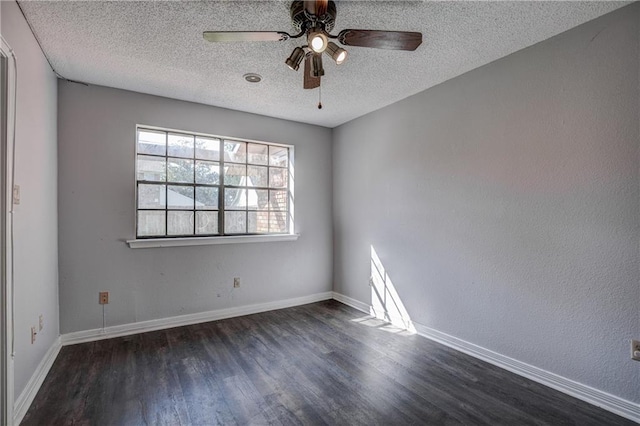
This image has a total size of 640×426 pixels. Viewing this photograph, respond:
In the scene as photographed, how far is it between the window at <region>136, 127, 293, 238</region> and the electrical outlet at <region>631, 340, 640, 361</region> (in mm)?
3379

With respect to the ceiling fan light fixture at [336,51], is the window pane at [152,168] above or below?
below

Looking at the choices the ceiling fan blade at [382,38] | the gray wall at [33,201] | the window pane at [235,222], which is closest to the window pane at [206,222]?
the window pane at [235,222]

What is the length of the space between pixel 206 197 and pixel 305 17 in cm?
246

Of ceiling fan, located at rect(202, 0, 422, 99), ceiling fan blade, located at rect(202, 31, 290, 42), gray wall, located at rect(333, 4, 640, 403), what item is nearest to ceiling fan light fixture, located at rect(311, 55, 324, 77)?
ceiling fan, located at rect(202, 0, 422, 99)

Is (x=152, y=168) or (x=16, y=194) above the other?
(x=152, y=168)

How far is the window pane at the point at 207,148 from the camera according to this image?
11.8 feet

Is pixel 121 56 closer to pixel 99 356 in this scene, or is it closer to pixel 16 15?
pixel 16 15

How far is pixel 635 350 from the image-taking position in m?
1.84

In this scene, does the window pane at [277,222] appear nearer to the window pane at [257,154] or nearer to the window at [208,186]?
the window at [208,186]

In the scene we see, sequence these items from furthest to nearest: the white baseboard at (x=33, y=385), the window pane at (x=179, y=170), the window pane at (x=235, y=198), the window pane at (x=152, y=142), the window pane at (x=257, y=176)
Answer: the window pane at (x=257, y=176) → the window pane at (x=235, y=198) → the window pane at (x=179, y=170) → the window pane at (x=152, y=142) → the white baseboard at (x=33, y=385)

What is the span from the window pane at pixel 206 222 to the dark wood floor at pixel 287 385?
1150 mm

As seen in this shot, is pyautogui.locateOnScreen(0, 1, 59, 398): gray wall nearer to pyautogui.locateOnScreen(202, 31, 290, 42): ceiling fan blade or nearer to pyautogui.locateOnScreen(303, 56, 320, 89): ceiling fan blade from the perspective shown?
pyautogui.locateOnScreen(202, 31, 290, 42): ceiling fan blade

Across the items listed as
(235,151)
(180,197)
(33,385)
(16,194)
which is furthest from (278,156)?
(33,385)

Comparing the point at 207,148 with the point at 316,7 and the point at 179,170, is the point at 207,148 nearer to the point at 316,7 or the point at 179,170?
the point at 179,170
